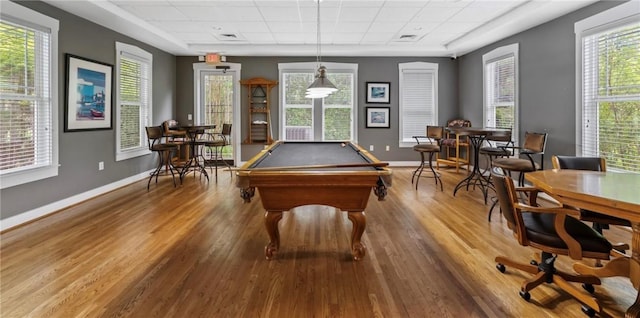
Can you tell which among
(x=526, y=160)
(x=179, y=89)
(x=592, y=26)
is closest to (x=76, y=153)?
(x=179, y=89)

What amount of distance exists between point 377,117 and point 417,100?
1023 mm

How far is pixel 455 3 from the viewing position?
4633 mm

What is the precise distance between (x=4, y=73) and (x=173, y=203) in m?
2.26

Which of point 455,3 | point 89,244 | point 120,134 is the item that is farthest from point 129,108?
point 455,3

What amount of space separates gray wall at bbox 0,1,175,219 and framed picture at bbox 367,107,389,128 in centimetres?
488

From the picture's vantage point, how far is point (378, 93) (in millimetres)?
8102

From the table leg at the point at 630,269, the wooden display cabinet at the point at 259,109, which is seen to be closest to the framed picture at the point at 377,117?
the wooden display cabinet at the point at 259,109

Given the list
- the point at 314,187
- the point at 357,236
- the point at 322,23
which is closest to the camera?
the point at 314,187

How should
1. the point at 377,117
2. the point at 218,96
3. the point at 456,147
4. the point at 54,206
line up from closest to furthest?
1. the point at 54,206
2. the point at 456,147
3. the point at 218,96
4. the point at 377,117

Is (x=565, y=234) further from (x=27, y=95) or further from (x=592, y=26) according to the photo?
(x=27, y=95)

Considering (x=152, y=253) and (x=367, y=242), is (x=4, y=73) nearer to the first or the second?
(x=152, y=253)

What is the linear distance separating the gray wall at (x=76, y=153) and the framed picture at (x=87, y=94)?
84 mm

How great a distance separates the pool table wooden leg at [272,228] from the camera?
2783 mm

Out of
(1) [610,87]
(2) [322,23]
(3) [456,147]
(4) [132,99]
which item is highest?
(2) [322,23]
